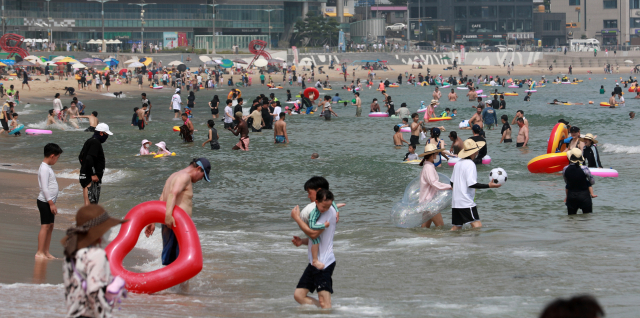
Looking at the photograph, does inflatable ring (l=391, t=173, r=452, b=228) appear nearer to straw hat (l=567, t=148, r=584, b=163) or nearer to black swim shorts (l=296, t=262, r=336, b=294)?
straw hat (l=567, t=148, r=584, b=163)

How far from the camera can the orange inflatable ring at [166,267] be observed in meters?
6.44

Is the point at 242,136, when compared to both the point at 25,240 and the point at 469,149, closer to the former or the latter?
the point at 25,240

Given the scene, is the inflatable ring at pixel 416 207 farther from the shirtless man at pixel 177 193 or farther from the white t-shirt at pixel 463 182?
the shirtless man at pixel 177 193

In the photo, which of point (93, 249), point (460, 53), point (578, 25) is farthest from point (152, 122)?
point (578, 25)

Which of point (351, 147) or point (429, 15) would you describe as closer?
point (351, 147)

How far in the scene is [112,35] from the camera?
299 ft

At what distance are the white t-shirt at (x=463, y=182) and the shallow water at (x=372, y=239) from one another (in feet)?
2.00

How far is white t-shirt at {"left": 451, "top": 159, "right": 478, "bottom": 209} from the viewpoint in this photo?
29.5ft

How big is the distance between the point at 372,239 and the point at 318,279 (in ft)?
14.3

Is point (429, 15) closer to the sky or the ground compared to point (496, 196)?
closer to the sky

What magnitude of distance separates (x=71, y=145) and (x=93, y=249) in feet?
64.9

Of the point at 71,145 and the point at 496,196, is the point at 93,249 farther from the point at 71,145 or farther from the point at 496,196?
the point at 71,145

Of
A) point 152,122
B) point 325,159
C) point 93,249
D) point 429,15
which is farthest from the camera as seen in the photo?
point 429,15

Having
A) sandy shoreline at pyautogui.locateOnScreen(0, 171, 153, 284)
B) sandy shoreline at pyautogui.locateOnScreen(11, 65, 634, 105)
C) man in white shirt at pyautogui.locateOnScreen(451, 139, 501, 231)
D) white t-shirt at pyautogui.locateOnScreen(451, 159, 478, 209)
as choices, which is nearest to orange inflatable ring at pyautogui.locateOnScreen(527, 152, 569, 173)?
man in white shirt at pyautogui.locateOnScreen(451, 139, 501, 231)
